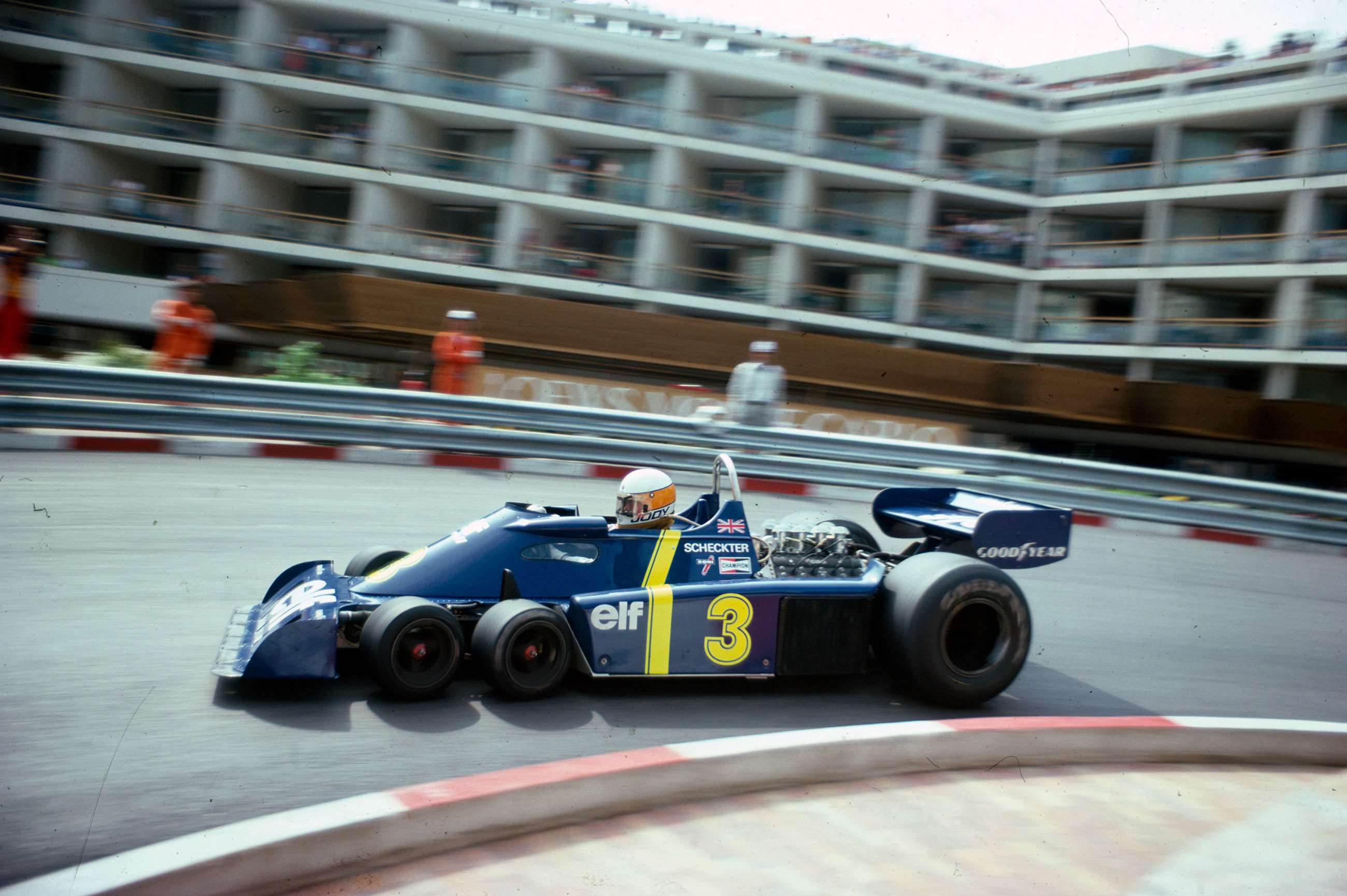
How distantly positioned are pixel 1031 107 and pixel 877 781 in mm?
26507

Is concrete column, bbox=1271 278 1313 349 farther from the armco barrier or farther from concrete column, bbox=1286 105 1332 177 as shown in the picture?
the armco barrier

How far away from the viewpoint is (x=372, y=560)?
5.48m

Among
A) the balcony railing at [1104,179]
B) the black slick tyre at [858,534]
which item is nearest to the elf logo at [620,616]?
the black slick tyre at [858,534]

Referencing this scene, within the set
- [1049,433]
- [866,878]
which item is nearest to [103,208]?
[1049,433]

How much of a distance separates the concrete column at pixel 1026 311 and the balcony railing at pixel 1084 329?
0.63 ft

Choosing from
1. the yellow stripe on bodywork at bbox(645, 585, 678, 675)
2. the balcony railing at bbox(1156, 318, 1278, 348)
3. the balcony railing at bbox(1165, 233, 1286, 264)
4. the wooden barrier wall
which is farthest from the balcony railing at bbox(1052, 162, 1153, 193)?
the yellow stripe on bodywork at bbox(645, 585, 678, 675)

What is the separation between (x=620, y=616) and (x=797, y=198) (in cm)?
2254

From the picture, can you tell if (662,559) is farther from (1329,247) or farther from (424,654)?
(1329,247)

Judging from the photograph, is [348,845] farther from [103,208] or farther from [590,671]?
[103,208]

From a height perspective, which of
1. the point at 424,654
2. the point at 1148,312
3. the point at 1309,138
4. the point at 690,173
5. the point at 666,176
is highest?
the point at 1309,138

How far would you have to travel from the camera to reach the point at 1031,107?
2702cm

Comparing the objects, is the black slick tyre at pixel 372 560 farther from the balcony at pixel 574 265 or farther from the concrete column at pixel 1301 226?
the concrete column at pixel 1301 226

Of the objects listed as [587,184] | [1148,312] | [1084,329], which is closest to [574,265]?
[587,184]

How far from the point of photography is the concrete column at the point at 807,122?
25.8m
